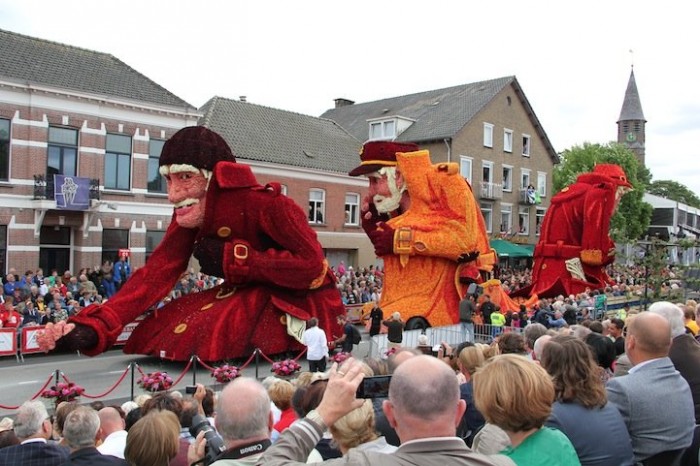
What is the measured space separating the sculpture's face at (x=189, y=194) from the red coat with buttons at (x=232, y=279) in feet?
0.80

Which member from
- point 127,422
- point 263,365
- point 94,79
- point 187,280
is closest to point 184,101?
point 94,79

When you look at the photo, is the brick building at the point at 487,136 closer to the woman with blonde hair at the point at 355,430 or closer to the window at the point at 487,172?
the window at the point at 487,172

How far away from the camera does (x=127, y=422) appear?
568 centimetres

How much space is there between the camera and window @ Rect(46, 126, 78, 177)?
860 inches

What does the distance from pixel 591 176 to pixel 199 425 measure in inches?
755

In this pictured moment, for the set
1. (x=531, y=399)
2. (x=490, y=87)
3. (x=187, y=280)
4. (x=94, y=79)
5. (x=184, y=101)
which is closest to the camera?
(x=531, y=399)

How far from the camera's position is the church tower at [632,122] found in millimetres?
77688

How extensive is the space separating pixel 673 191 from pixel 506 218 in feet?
157

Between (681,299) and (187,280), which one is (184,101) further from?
(681,299)

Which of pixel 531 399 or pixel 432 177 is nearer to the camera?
pixel 531 399

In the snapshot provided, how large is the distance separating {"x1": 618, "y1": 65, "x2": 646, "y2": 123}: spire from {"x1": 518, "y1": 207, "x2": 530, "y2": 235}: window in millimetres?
44473

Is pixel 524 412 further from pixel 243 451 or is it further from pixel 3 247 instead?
pixel 3 247

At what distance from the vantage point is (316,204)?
102ft

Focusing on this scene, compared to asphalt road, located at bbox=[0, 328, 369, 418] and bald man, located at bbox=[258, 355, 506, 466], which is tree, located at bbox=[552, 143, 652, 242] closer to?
asphalt road, located at bbox=[0, 328, 369, 418]
